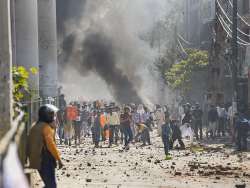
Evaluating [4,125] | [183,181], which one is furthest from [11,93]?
[183,181]

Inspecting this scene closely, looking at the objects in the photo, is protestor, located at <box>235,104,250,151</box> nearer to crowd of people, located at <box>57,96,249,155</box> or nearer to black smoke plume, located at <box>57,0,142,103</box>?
crowd of people, located at <box>57,96,249,155</box>

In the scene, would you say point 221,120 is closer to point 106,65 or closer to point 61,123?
point 61,123

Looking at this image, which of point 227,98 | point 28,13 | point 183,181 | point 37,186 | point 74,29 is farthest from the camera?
point 74,29

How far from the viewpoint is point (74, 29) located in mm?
58500

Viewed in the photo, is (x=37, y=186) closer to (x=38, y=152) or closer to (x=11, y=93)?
(x=11, y=93)

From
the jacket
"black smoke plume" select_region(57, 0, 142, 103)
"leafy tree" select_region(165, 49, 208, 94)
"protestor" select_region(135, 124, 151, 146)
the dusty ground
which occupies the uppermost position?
"black smoke plume" select_region(57, 0, 142, 103)

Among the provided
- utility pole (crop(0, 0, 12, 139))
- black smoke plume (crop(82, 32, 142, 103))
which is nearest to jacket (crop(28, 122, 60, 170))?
utility pole (crop(0, 0, 12, 139))

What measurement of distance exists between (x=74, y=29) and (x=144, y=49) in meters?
7.26

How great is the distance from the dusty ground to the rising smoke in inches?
1555

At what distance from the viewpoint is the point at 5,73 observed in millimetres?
9953

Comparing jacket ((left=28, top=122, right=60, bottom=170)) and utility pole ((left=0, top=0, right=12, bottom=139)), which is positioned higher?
utility pole ((left=0, top=0, right=12, bottom=139))

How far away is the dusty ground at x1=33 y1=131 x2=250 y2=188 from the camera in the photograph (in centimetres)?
1216

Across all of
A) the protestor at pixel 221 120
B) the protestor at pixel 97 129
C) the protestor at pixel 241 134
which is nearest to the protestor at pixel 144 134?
the protestor at pixel 97 129

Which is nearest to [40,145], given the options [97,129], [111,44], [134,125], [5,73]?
[5,73]
